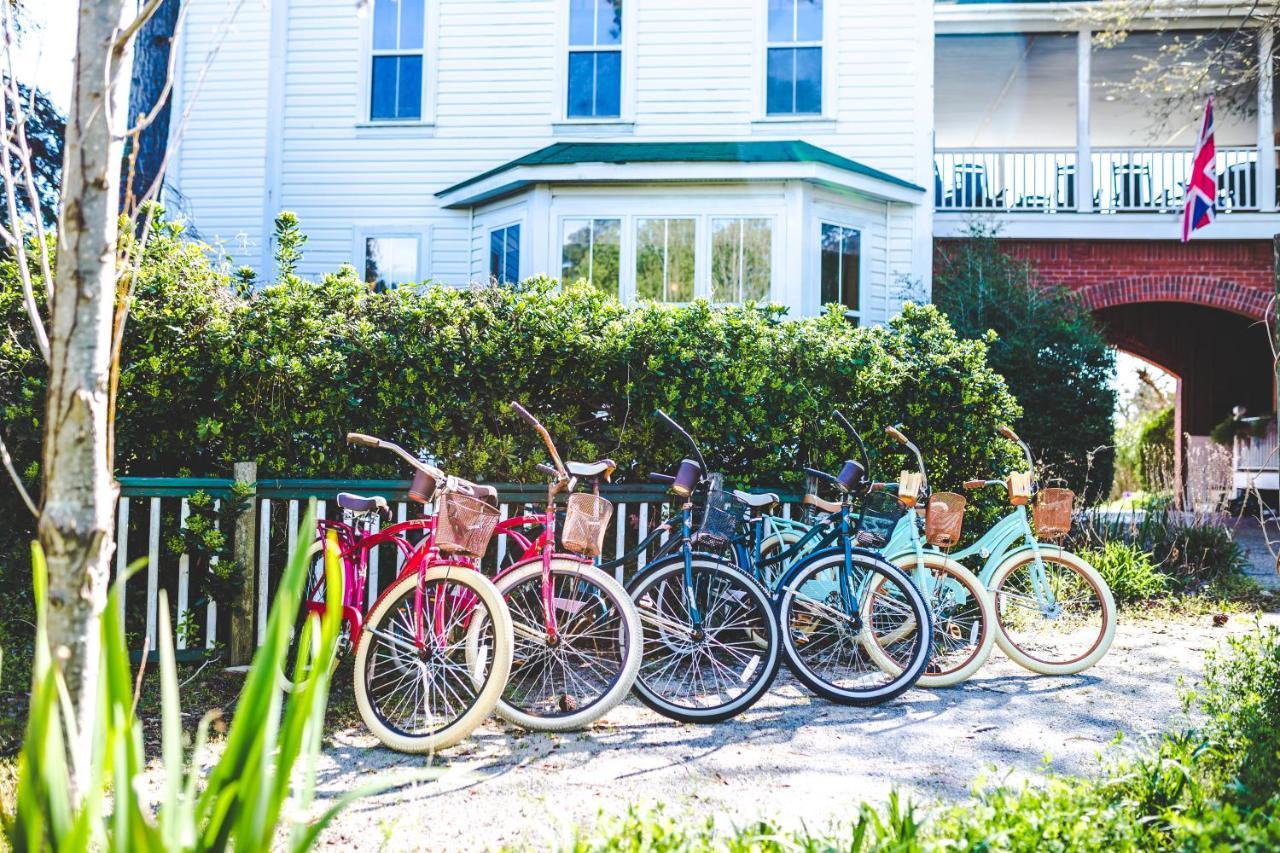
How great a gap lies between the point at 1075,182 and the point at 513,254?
7.44 meters

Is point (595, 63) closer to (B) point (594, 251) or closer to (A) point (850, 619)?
(B) point (594, 251)

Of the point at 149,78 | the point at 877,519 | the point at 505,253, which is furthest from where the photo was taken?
the point at 505,253

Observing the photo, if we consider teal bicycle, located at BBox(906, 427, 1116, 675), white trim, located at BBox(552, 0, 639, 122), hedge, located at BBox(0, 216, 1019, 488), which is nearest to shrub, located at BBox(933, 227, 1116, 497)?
white trim, located at BBox(552, 0, 639, 122)

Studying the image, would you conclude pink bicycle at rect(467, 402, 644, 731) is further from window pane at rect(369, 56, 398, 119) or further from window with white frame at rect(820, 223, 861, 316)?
window pane at rect(369, 56, 398, 119)

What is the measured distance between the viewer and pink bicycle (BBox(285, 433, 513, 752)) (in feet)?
13.4

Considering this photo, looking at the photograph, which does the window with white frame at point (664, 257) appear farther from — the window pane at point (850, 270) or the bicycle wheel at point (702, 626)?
the bicycle wheel at point (702, 626)

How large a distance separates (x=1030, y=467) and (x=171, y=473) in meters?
4.75

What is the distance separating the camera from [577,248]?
1198 centimetres

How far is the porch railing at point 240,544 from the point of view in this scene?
17.0 feet

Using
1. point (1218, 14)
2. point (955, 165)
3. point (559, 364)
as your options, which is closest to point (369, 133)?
point (955, 165)

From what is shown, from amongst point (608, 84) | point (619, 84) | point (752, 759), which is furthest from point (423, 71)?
point (752, 759)

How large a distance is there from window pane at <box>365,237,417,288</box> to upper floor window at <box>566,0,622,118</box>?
2597 millimetres

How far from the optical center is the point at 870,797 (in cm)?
364

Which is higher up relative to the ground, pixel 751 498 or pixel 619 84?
pixel 619 84
